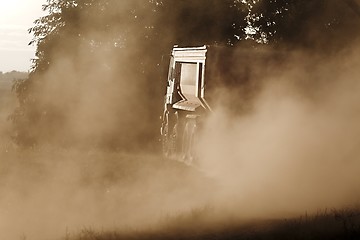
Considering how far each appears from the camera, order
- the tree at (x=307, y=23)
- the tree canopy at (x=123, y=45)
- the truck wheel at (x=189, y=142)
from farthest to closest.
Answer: the tree canopy at (x=123, y=45), the tree at (x=307, y=23), the truck wheel at (x=189, y=142)

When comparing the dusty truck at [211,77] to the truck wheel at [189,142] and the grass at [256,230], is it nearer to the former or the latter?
the truck wheel at [189,142]

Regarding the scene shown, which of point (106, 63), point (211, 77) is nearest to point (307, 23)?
point (106, 63)

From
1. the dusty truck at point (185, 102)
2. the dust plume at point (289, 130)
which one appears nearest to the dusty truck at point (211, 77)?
the dusty truck at point (185, 102)

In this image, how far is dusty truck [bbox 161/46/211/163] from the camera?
10469mm

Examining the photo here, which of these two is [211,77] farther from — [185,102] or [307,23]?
[307,23]

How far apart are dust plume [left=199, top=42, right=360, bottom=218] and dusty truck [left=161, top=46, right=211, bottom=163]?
42cm

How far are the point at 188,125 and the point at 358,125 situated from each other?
136 inches

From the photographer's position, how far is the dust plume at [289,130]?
9836 mm

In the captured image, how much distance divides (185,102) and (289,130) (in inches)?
95.3

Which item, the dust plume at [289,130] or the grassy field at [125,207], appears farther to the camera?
the dust plume at [289,130]

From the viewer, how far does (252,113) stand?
1066cm

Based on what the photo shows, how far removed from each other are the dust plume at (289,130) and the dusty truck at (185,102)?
1.38 ft

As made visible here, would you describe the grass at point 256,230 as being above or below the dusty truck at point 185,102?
below

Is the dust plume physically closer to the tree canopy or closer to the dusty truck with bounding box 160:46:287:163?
the dusty truck with bounding box 160:46:287:163
